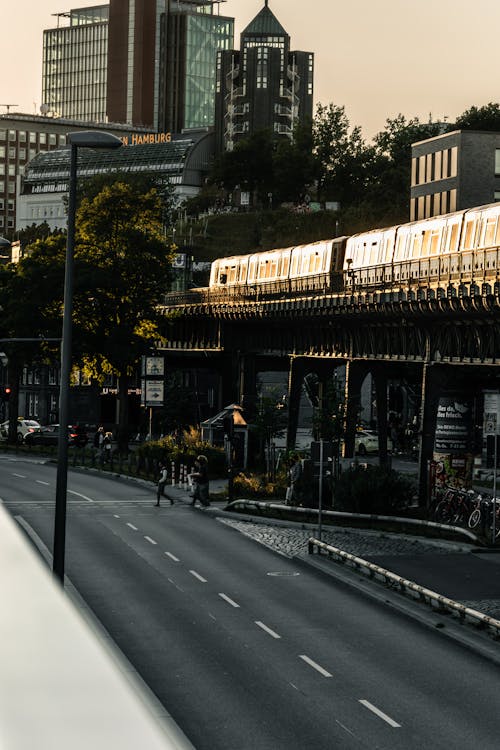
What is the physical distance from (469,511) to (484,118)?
104 meters

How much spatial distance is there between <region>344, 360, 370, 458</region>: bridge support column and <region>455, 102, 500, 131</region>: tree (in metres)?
75.7

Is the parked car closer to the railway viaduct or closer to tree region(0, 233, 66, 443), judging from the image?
tree region(0, 233, 66, 443)

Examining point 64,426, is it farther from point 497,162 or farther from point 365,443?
point 497,162

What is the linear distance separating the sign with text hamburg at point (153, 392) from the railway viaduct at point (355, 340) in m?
8.65

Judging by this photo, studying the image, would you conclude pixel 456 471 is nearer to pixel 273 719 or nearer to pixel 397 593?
pixel 397 593

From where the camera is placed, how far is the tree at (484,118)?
142m

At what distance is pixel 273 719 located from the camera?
1736 centimetres

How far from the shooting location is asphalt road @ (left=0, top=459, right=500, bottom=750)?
17.0 metres

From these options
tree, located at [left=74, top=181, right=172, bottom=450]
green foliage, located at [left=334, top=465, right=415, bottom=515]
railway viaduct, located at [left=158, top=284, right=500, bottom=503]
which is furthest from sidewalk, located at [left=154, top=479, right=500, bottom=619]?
tree, located at [left=74, top=181, right=172, bottom=450]

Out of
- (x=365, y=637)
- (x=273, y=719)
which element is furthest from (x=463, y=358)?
(x=273, y=719)

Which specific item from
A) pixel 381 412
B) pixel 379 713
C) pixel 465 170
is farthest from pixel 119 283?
pixel 379 713

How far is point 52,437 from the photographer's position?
95.4 metres

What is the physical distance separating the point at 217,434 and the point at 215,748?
55746 mm

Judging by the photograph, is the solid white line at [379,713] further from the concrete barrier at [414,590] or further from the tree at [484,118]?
the tree at [484,118]
